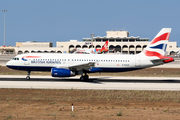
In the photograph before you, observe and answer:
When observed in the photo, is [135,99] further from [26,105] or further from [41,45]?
[41,45]

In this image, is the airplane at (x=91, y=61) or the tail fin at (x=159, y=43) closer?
the airplane at (x=91, y=61)

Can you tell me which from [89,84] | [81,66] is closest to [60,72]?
[81,66]

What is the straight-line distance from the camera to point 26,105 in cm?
2117

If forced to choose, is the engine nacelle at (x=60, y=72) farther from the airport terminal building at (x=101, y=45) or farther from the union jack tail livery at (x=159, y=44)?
the airport terminal building at (x=101, y=45)

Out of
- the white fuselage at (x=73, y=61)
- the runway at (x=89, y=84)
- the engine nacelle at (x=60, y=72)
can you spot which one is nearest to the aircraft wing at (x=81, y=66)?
the engine nacelle at (x=60, y=72)

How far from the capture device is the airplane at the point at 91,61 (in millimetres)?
39375

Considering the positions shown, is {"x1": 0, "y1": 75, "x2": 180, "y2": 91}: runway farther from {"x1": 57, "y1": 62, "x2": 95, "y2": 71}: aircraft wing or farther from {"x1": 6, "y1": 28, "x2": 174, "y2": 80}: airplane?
{"x1": 6, "y1": 28, "x2": 174, "y2": 80}: airplane

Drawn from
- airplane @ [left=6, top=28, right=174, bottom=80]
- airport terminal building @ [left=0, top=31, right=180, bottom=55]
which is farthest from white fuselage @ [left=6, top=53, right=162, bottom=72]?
airport terminal building @ [left=0, top=31, right=180, bottom=55]

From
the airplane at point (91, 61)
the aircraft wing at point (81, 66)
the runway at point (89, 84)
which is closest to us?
the runway at point (89, 84)

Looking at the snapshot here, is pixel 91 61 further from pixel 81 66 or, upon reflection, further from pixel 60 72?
pixel 60 72

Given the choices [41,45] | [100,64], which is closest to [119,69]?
[100,64]

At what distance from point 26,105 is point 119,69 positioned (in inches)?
872

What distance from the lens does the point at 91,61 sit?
4000cm

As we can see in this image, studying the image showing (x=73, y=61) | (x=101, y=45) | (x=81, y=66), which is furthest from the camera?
(x=101, y=45)
